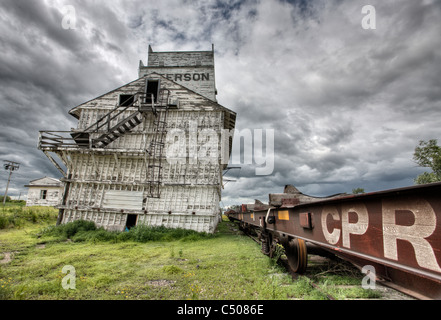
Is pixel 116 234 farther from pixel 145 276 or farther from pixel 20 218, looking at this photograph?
pixel 20 218

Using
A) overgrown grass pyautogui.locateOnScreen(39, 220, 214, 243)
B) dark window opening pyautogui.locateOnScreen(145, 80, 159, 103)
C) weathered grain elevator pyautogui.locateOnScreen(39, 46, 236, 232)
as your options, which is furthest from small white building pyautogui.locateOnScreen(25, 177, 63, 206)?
dark window opening pyautogui.locateOnScreen(145, 80, 159, 103)

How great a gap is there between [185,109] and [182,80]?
25.2 ft

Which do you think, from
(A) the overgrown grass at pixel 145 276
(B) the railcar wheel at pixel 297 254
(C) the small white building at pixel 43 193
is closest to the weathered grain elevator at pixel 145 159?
(A) the overgrown grass at pixel 145 276

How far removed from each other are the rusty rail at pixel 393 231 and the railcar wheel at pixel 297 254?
2.61ft

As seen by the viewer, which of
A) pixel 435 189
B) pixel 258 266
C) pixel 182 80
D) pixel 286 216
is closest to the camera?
pixel 435 189

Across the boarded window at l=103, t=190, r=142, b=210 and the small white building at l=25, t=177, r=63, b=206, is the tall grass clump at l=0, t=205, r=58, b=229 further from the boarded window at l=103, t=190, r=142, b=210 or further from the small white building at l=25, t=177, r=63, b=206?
the small white building at l=25, t=177, r=63, b=206

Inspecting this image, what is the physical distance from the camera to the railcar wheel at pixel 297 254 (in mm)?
4115

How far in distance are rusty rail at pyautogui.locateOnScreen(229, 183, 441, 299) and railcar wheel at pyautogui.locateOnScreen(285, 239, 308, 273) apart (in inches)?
31.3

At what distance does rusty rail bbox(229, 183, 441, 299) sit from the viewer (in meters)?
1.70

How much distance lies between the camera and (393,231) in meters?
2.02
